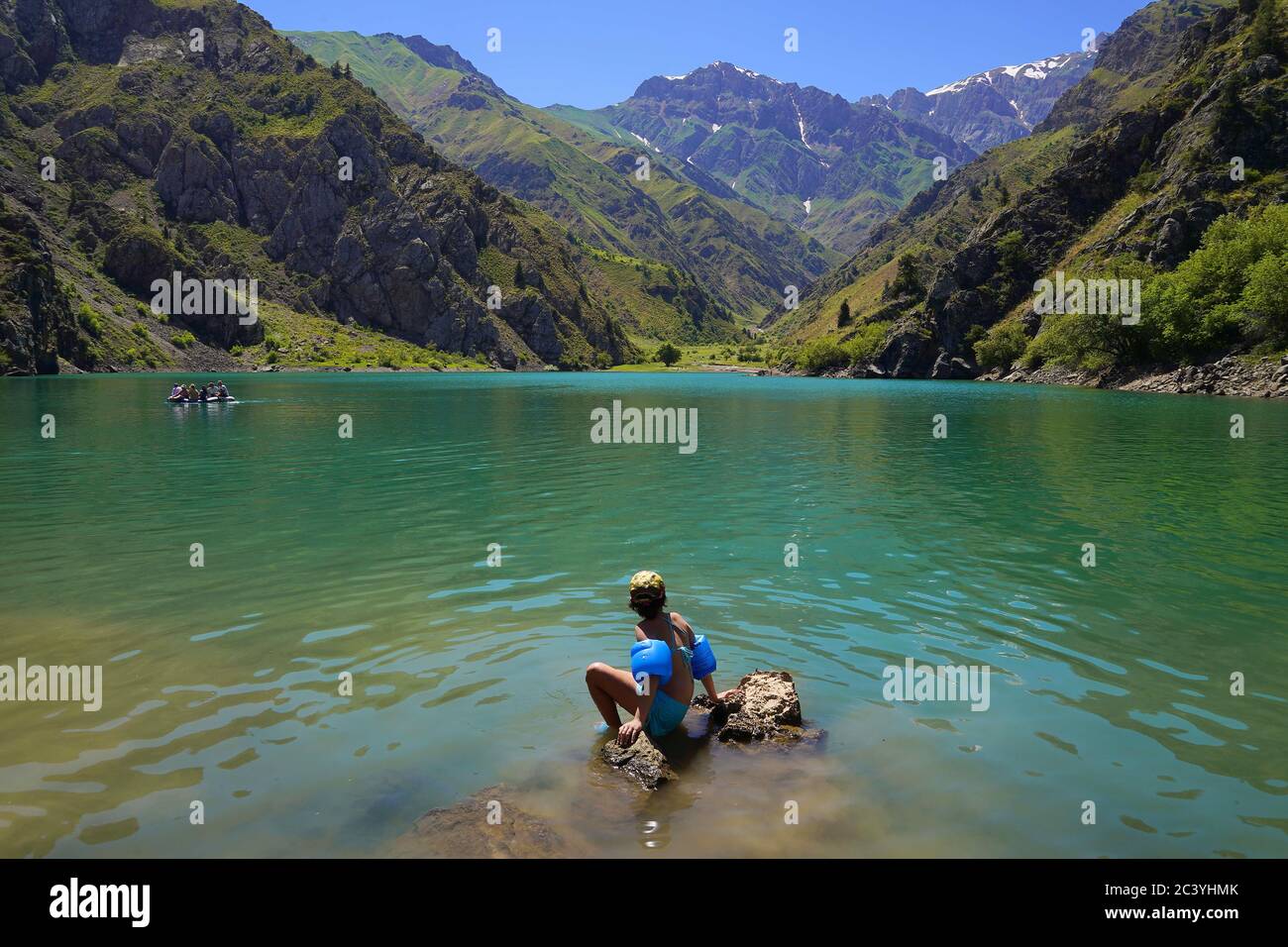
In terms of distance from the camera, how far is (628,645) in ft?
57.4

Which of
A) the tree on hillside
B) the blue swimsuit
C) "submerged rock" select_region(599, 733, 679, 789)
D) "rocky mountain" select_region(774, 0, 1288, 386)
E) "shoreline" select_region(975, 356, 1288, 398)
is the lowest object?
"submerged rock" select_region(599, 733, 679, 789)

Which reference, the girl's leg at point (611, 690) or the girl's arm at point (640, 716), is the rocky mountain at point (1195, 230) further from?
the girl's leg at point (611, 690)

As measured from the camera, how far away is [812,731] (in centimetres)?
1301

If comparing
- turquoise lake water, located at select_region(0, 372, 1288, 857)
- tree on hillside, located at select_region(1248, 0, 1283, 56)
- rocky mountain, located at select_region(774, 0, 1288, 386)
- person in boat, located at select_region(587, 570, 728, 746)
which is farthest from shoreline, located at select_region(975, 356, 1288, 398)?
person in boat, located at select_region(587, 570, 728, 746)

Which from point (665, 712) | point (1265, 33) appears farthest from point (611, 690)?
point (1265, 33)

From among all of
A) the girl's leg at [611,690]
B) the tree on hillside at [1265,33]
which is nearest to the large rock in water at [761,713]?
the girl's leg at [611,690]

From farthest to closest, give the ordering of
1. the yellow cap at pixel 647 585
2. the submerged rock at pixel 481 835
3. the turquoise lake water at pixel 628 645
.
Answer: the yellow cap at pixel 647 585 → the turquoise lake water at pixel 628 645 → the submerged rock at pixel 481 835

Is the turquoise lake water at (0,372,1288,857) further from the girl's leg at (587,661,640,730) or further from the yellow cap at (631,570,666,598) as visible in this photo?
the yellow cap at (631,570,666,598)

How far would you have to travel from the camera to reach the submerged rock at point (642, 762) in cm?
1132

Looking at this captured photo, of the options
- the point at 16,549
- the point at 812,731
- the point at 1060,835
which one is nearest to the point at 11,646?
the point at 16,549

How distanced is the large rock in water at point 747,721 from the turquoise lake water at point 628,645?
535 millimetres

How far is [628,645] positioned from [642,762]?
600 cm

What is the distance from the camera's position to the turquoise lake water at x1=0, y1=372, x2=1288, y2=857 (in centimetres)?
1036
